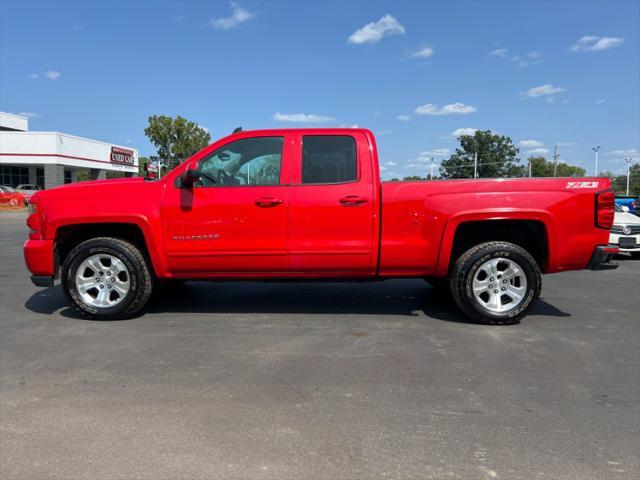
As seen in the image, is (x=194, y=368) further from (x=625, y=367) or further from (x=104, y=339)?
(x=625, y=367)

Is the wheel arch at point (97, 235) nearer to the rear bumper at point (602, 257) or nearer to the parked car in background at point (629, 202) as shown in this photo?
the rear bumper at point (602, 257)

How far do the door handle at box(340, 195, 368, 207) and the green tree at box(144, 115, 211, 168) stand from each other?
42914 mm

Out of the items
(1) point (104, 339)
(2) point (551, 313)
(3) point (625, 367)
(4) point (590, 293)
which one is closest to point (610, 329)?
(2) point (551, 313)

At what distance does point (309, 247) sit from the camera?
4.82 metres

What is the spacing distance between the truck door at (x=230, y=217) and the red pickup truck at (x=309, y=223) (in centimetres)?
1

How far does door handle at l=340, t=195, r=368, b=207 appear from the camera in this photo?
475 cm

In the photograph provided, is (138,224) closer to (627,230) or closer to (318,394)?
(318,394)

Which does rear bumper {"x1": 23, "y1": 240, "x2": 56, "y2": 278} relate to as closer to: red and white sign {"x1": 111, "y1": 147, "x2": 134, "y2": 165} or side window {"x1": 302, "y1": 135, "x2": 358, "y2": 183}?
side window {"x1": 302, "y1": 135, "x2": 358, "y2": 183}

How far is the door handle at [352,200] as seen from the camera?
475 cm

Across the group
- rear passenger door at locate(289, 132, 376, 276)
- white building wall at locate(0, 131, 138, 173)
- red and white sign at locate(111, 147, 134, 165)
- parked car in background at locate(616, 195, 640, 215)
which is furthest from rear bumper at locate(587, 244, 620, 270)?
red and white sign at locate(111, 147, 134, 165)

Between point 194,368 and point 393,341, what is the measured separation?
1803 mm

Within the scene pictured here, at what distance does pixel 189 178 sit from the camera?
4703 mm

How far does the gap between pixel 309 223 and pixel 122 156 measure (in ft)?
169

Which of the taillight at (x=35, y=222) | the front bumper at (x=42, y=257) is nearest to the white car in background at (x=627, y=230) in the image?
the front bumper at (x=42, y=257)
